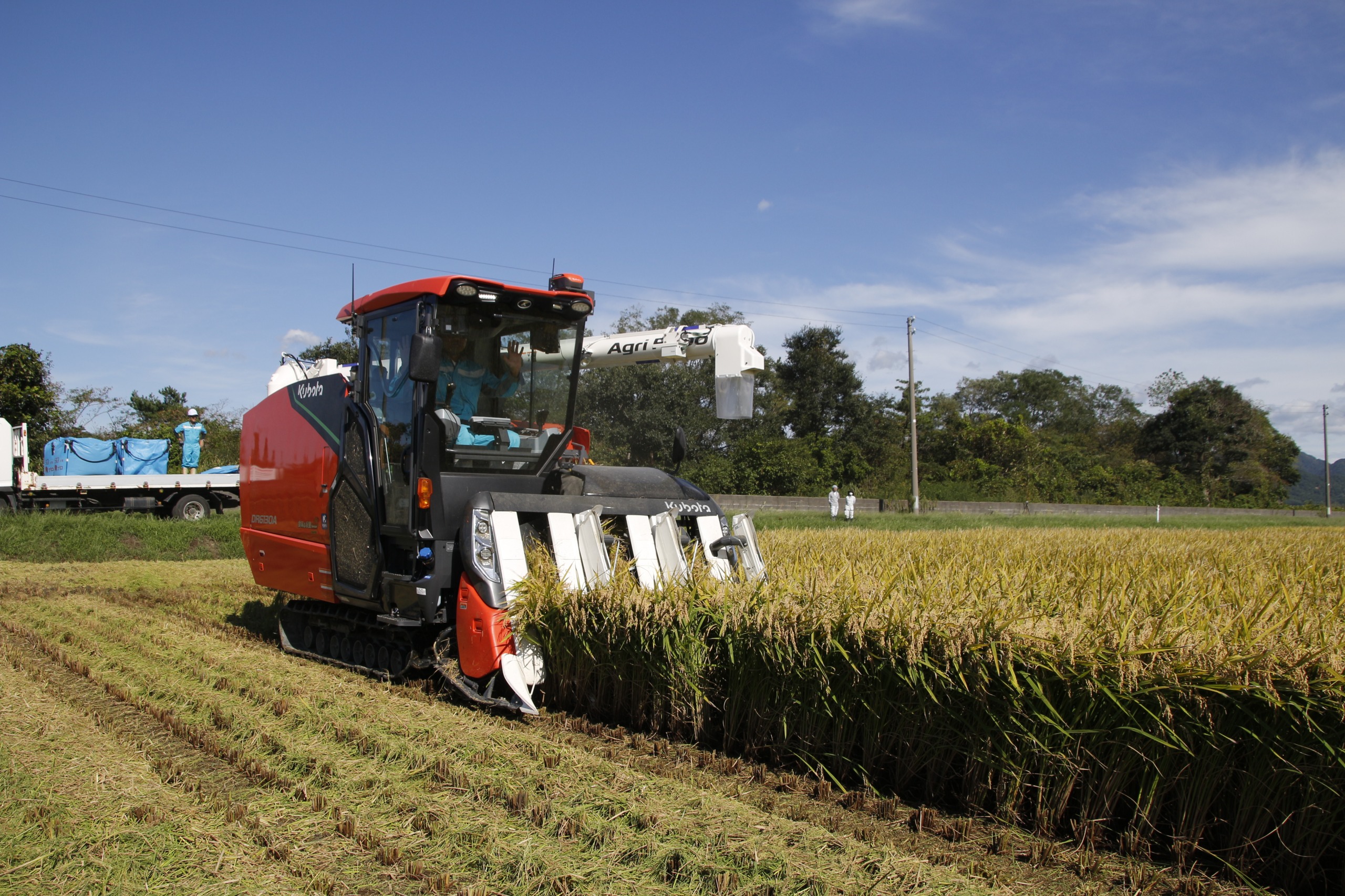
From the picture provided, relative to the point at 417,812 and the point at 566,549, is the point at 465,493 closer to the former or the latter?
the point at 566,549

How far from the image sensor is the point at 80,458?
1838 cm

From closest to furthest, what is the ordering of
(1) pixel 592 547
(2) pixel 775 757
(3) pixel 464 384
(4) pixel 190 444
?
(2) pixel 775 757 < (1) pixel 592 547 < (3) pixel 464 384 < (4) pixel 190 444

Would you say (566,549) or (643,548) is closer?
(566,549)

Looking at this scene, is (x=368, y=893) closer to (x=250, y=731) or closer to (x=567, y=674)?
(x=250, y=731)

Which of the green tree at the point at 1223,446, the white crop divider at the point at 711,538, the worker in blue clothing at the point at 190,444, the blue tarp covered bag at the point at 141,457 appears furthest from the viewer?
the green tree at the point at 1223,446

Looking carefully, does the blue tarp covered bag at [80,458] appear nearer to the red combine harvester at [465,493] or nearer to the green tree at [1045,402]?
the red combine harvester at [465,493]

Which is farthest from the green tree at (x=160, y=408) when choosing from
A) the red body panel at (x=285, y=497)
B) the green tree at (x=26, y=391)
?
the red body panel at (x=285, y=497)

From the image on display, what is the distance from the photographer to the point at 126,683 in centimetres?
610

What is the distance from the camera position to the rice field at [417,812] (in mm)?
3225

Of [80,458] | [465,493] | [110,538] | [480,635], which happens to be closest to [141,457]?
[80,458]

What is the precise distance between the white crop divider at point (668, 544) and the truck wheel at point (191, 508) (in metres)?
15.2

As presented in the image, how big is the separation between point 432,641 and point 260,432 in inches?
135

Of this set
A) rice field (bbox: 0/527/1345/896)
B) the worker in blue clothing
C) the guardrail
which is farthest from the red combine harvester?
the guardrail

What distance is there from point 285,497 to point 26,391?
2272cm
